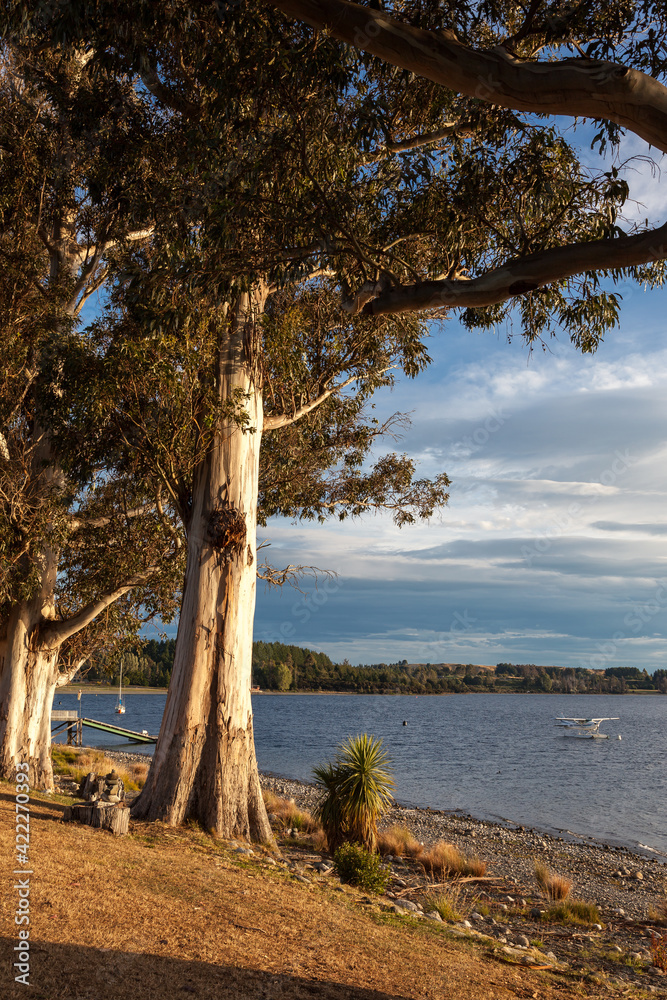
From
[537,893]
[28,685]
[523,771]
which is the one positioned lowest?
[523,771]

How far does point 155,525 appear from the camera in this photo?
12.9 m

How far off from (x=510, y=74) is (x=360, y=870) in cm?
827

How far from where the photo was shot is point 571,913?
9969 millimetres

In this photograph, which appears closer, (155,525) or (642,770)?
(155,525)

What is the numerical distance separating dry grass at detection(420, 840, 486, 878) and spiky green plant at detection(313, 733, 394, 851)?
137 cm

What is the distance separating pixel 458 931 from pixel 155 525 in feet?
27.2

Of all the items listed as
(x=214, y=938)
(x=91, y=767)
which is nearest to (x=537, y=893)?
(x=214, y=938)

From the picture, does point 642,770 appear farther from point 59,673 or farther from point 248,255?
point 248,255

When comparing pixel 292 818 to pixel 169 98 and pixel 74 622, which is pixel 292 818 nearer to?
pixel 74 622

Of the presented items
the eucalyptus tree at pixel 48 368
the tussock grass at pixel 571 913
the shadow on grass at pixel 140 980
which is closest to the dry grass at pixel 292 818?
the tussock grass at pixel 571 913

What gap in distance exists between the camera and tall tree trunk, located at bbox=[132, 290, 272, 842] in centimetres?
881

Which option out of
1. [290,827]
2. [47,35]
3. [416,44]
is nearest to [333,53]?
[416,44]

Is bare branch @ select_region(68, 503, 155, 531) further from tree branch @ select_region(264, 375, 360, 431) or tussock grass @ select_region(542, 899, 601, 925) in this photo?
tussock grass @ select_region(542, 899, 601, 925)

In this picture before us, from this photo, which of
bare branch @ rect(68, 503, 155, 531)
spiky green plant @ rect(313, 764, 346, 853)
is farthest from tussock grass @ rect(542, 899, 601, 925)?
bare branch @ rect(68, 503, 155, 531)
